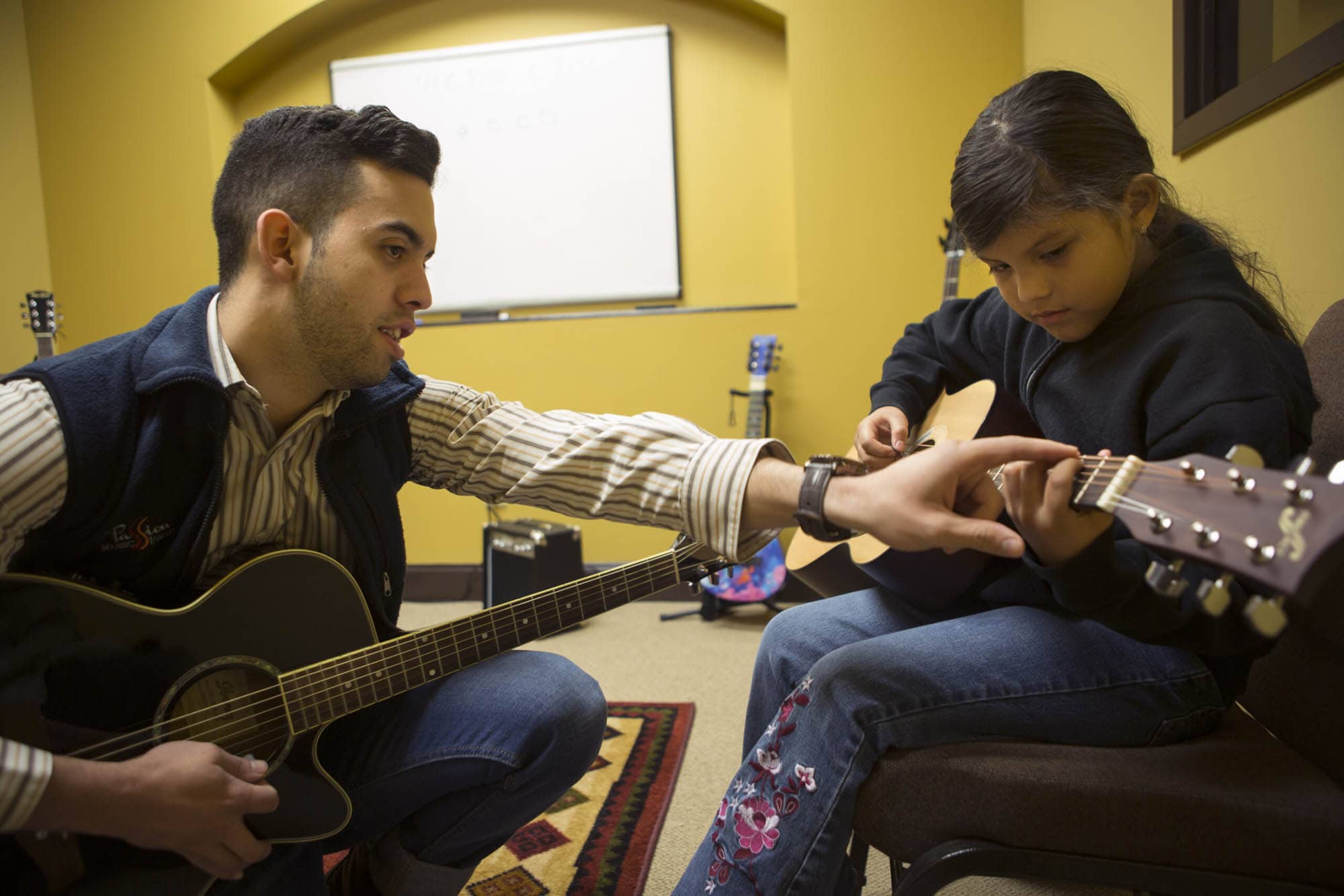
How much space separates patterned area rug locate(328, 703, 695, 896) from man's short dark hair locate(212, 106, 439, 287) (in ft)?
3.53

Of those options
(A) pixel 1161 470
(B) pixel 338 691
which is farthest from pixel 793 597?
(A) pixel 1161 470

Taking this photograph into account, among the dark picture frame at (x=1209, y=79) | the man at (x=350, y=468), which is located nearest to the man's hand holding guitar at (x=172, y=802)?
the man at (x=350, y=468)

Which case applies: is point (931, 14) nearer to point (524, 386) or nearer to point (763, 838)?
point (524, 386)

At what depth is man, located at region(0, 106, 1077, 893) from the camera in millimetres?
968

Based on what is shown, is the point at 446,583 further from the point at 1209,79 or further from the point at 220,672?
the point at 1209,79

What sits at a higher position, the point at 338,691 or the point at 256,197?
the point at 256,197

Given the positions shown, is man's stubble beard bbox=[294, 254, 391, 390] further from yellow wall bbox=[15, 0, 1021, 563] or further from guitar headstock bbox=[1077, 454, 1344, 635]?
yellow wall bbox=[15, 0, 1021, 563]

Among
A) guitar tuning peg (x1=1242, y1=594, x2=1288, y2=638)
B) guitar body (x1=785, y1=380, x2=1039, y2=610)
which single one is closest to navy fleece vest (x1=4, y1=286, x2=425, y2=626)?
guitar body (x1=785, y1=380, x2=1039, y2=610)

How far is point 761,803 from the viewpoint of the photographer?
0.91m

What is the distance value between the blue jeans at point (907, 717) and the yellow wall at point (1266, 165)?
92 cm

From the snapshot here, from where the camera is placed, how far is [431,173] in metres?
1.27

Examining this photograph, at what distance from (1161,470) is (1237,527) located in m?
0.10

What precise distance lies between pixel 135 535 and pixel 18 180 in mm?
3954

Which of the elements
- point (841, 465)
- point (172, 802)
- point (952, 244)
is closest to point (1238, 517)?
point (841, 465)
